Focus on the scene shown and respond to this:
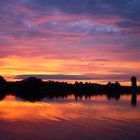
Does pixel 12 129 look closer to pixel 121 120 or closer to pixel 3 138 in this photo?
pixel 3 138

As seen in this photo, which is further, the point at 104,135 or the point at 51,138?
the point at 104,135

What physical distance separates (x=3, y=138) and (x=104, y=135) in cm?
880

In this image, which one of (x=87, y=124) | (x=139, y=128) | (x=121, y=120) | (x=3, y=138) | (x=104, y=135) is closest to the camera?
(x=3, y=138)

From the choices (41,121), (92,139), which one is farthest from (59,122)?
(92,139)

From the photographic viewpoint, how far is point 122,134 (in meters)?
32.9

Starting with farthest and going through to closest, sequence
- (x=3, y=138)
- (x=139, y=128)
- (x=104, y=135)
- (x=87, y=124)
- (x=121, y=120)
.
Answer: (x=121, y=120)
(x=87, y=124)
(x=139, y=128)
(x=104, y=135)
(x=3, y=138)

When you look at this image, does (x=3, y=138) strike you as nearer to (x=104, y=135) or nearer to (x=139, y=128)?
(x=104, y=135)

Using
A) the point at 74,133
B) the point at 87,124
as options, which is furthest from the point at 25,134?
the point at 87,124

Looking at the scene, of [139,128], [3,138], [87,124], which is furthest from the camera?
[87,124]

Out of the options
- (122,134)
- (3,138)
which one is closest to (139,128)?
(122,134)

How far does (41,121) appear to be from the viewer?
4138cm

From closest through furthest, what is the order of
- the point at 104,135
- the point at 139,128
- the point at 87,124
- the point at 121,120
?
the point at 104,135 → the point at 139,128 → the point at 87,124 → the point at 121,120

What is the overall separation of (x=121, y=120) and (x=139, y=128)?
22.7 feet

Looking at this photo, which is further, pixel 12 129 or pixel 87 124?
pixel 87 124
